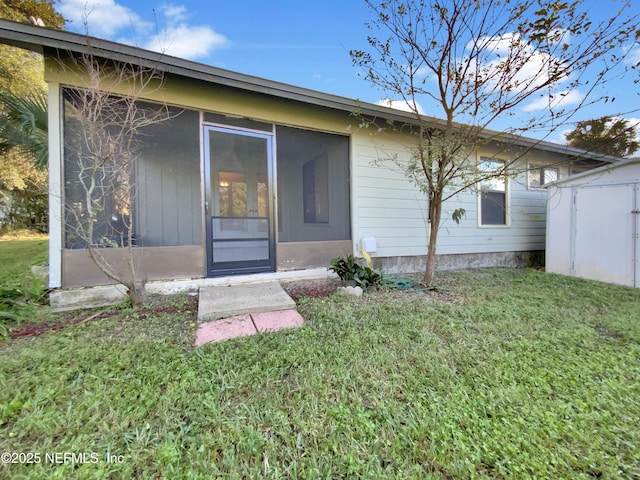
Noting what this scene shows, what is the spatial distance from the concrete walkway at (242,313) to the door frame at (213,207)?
0.49 metres

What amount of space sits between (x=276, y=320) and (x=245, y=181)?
2.23m

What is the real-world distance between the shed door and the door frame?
5.52 metres

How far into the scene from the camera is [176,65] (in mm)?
3092

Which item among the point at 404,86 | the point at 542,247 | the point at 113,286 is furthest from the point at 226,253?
the point at 542,247

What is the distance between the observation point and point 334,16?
193 inches

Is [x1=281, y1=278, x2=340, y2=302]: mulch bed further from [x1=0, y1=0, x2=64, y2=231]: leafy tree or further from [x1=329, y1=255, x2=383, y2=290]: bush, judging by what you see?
[x1=0, y1=0, x2=64, y2=231]: leafy tree

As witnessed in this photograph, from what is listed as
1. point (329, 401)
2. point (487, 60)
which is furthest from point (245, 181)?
point (487, 60)

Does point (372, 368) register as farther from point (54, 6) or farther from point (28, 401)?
point (54, 6)

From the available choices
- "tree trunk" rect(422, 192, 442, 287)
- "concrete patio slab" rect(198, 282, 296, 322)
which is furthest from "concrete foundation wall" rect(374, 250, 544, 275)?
"concrete patio slab" rect(198, 282, 296, 322)

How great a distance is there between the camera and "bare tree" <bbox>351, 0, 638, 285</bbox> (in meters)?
3.01

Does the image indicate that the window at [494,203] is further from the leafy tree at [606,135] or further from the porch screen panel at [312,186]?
the porch screen panel at [312,186]

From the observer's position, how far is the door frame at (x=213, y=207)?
368cm

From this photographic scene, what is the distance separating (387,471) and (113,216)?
3743 mm

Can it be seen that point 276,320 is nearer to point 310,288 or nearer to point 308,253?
point 310,288
